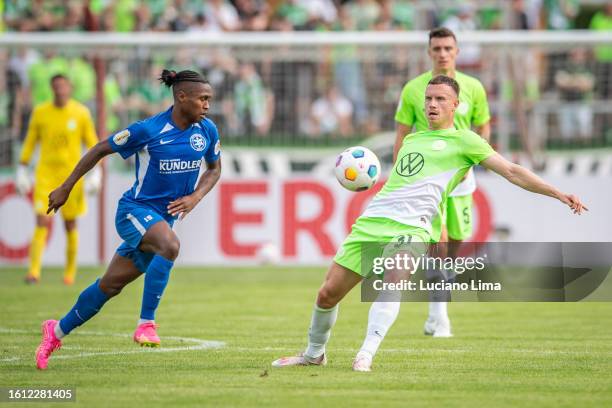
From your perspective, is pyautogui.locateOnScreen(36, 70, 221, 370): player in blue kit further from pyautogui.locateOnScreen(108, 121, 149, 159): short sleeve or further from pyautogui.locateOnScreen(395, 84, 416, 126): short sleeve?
pyautogui.locateOnScreen(395, 84, 416, 126): short sleeve

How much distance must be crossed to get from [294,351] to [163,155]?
1948 millimetres

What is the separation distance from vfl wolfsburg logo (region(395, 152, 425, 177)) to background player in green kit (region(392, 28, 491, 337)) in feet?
7.50

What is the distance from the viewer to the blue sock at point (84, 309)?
8.86 metres

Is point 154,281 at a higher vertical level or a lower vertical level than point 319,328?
higher

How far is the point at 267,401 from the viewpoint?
7.07m

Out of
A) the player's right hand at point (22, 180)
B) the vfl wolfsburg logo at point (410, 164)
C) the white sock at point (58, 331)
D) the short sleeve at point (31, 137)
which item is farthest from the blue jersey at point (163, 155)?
the player's right hand at point (22, 180)

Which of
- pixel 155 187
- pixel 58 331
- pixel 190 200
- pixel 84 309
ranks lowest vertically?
pixel 58 331

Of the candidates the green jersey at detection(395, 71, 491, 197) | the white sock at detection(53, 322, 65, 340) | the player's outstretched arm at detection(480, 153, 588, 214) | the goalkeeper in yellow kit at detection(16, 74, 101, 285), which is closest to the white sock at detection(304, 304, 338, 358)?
the player's outstretched arm at detection(480, 153, 588, 214)

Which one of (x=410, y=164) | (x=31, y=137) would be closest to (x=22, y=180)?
(x=31, y=137)

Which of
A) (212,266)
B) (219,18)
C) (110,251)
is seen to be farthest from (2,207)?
(219,18)

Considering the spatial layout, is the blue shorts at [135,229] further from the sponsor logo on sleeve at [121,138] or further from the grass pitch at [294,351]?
the grass pitch at [294,351]

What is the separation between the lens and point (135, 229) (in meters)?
9.26

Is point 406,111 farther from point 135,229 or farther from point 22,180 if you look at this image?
point 22,180

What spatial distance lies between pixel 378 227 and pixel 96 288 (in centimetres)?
229
